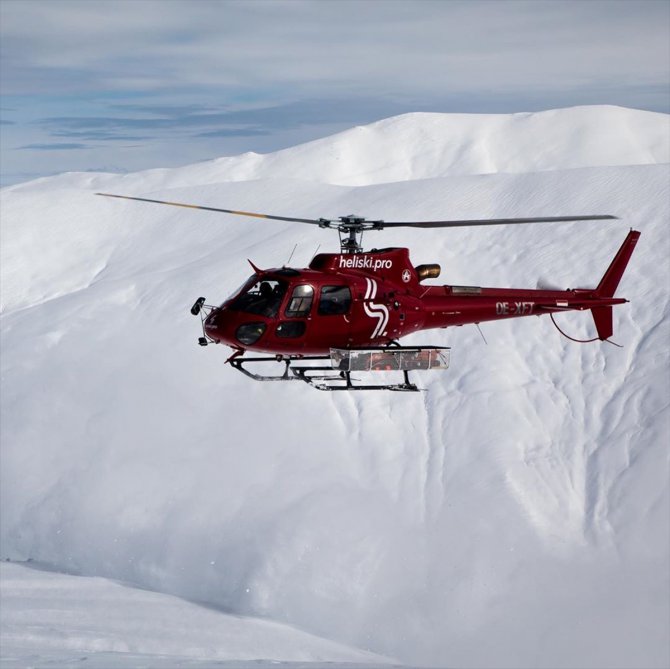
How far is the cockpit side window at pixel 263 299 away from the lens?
2095 centimetres

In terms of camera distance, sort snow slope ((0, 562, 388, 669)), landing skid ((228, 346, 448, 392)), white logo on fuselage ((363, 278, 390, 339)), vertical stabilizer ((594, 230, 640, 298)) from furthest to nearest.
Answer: snow slope ((0, 562, 388, 669))
vertical stabilizer ((594, 230, 640, 298))
white logo on fuselage ((363, 278, 390, 339))
landing skid ((228, 346, 448, 392))

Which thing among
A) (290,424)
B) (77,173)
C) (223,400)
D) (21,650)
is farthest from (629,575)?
(77,173)

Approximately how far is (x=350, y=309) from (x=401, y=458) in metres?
29.0

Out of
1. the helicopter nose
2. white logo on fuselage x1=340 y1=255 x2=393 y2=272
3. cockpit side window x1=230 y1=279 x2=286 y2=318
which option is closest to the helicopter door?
cockpit side window x1=230 y1=279 x2=286 y2=318

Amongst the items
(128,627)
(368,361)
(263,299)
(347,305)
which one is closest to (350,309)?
(347,305)

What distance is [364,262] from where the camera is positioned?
896 inches

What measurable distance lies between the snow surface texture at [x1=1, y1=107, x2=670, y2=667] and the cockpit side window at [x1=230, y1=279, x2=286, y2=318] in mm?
24516

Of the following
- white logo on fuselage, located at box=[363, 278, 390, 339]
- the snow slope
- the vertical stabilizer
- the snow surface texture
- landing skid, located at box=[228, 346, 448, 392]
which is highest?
the vertical stabilizer

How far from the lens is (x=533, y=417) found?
165 feet

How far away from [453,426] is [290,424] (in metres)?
8.54

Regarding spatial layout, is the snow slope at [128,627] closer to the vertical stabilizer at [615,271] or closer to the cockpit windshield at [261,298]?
the vertical stabilizer at [615,271]

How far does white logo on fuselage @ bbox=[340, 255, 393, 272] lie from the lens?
73.6ft

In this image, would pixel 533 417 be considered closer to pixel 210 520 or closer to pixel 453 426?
pixel 453 426

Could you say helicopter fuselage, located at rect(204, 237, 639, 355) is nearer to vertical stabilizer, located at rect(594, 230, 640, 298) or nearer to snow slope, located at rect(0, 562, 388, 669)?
vertical stabilizer, located at rect(594, 230, 640, 298)
